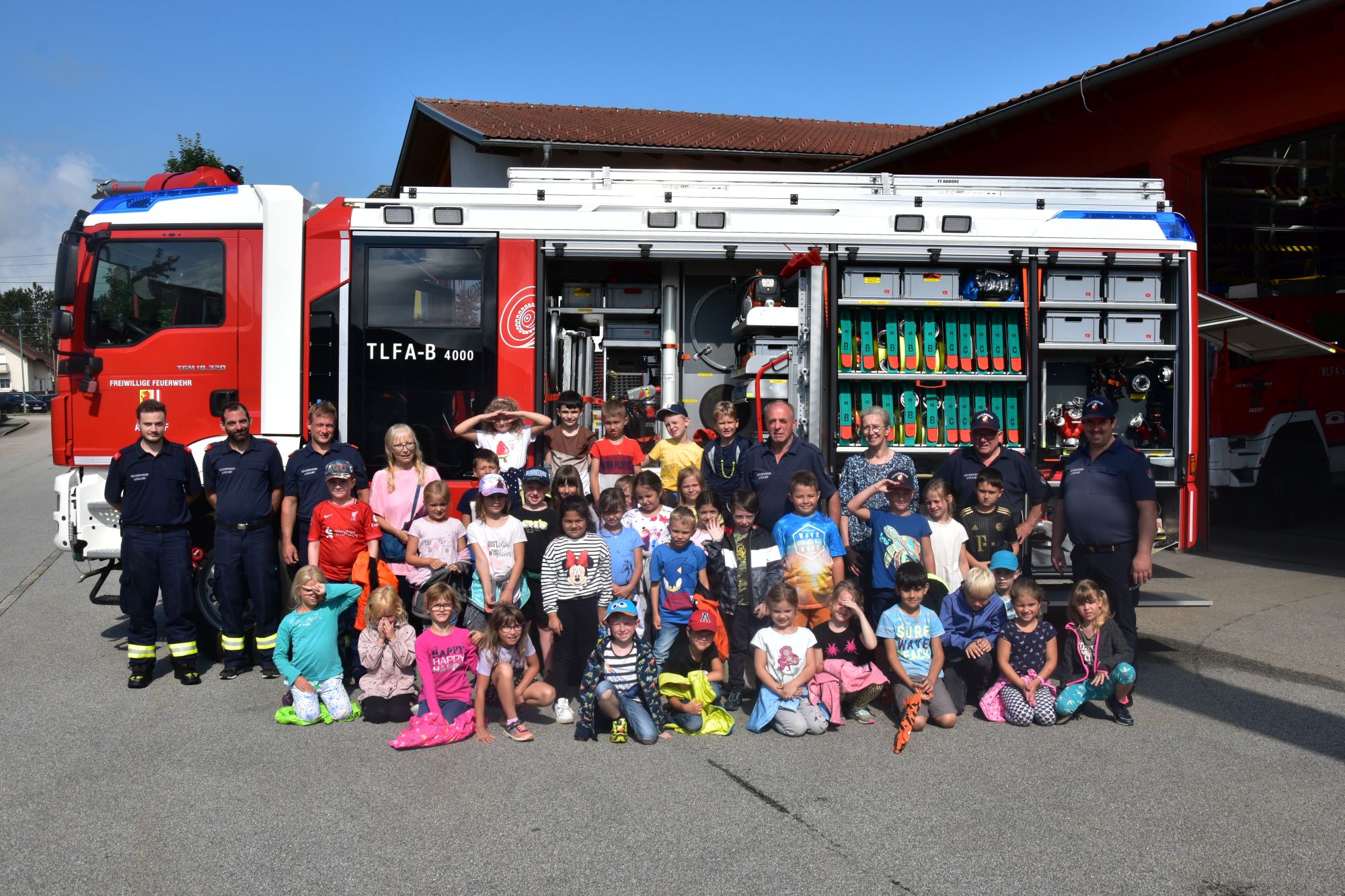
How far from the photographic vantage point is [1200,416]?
8.27m

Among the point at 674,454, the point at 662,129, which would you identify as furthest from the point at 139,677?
the point at 662,129

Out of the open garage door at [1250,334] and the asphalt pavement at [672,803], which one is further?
the open garage door at [1250,334]

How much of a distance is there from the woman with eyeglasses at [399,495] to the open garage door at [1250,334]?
6.17m

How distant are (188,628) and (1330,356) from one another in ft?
42.3

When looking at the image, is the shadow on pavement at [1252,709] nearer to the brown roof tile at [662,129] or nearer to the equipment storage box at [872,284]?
the equipment storage box at [872,284]

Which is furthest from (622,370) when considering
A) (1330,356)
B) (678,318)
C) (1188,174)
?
(1330,356)

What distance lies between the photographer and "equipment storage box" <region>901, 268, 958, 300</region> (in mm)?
7969

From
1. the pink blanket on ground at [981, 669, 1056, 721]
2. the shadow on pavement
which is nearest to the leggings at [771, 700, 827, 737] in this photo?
the pink blanket on ground at [981, 669, 1056, 721]

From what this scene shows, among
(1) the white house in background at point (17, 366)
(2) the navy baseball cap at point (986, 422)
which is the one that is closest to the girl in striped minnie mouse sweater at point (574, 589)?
(2) the navy baseball cap at point (986, 422)

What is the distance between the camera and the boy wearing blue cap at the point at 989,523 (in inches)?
269

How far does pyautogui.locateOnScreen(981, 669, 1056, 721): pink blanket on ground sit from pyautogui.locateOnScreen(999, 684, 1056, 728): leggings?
0.02m

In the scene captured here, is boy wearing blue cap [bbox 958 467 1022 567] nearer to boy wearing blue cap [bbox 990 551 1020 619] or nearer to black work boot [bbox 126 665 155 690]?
boy wearing blue cap [bbox 990 551 1020 619]

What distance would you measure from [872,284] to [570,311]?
2343mm

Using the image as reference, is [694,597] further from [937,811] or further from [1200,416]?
[1200,416]
